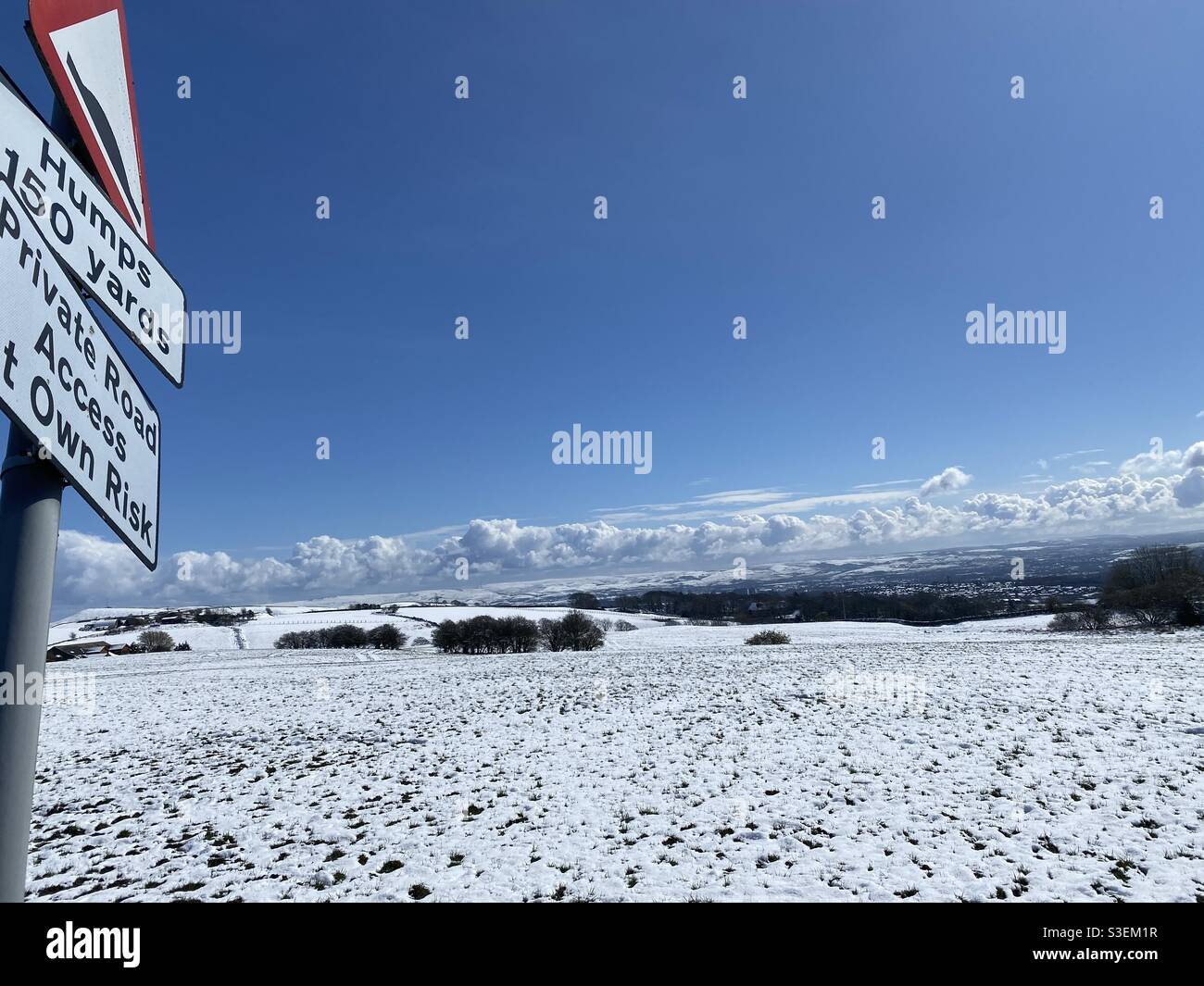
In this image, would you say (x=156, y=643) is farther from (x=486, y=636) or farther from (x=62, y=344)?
(x=62, y=344)

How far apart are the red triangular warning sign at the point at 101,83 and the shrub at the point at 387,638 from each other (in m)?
67.7

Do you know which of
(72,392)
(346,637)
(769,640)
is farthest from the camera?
(346,637)

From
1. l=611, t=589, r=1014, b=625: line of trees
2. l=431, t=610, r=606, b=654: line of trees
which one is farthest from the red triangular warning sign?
l=611, t=589, r=1014, b=625: line of trees

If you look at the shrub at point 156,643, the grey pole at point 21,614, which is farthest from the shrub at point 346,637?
the grey pole at point 21,614

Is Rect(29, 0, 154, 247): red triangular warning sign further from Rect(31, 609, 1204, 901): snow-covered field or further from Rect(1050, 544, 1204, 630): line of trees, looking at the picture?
Rect(1050, 544, 1204, 630): line of trees

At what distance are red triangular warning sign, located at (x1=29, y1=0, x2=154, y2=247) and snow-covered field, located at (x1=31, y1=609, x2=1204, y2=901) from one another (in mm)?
7840

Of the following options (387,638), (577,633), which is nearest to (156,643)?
(387,638)

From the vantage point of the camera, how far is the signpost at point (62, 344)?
1.55 metres

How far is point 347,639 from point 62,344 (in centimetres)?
7580

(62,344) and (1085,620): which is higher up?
(62,344)

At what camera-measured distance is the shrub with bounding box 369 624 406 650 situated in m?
65.3

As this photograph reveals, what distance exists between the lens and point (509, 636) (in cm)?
5422

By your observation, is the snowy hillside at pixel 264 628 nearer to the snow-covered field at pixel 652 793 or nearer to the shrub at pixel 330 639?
the shrub at pixel 330 639
